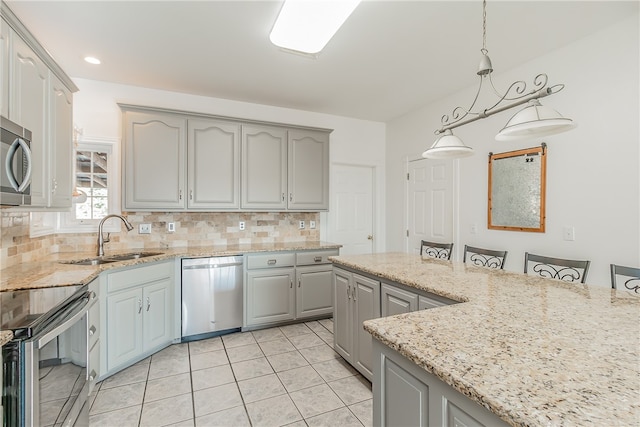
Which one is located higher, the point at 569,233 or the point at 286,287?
the point at 569,233

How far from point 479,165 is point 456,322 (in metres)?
2.56

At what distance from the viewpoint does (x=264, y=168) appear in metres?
3.54

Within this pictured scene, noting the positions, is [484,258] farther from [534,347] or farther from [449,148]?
[534,347]

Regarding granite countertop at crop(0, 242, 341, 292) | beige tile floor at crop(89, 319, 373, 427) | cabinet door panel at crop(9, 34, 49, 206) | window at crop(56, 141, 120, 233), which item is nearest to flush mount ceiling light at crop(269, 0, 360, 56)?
cabinet door panel at crop(9, 34, 49, 206)

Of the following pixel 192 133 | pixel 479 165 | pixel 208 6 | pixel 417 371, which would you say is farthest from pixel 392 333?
pixel 192 133

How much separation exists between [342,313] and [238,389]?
3.14 ft

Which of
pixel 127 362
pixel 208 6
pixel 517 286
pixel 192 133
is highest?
pixel 208 6

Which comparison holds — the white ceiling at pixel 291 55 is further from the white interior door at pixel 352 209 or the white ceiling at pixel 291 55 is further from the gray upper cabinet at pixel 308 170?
the white interior door at pixel 352 209

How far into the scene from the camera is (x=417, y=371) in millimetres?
980

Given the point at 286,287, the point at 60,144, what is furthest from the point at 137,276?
the point at 286,287

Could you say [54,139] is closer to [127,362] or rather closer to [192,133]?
[192,133]

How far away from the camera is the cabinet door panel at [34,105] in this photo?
1.67 m

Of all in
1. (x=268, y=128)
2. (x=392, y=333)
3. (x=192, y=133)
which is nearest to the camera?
(x=392, y=333)

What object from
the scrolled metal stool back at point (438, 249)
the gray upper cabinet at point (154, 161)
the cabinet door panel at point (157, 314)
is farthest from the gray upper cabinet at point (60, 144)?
the scrolled metal stool back at point (438, 249)
